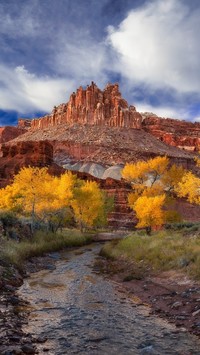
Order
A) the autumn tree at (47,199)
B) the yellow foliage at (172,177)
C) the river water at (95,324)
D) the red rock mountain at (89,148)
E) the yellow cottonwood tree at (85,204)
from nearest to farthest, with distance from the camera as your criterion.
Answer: the river water at (95,324)
the autumn tree at (47,199)
the yellow foliage at (172,177)
the yellow cottonwood tree at (85,204)
the red rock mountain at (89,148)

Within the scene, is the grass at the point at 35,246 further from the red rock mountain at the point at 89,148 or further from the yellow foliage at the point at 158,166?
the red rock mountain at the point at 89,148

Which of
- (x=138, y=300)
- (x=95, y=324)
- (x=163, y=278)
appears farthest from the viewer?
(x=163, y=278)

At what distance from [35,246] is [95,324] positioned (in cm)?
1826

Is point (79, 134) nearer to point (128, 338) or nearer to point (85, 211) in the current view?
point (85, 211)

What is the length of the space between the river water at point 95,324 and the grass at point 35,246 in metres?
3.75

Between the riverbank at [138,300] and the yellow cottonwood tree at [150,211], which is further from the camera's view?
the yellow cottonwood tree at [150,211]

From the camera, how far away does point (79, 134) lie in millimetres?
175625

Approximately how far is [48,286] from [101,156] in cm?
13614

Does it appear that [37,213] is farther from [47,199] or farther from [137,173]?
[137,173]

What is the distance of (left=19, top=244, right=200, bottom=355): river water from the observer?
8.92 meters

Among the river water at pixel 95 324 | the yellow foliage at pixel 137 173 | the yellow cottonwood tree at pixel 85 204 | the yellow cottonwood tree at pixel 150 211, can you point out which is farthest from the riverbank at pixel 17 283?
the yellow foliage at pixel 137 173

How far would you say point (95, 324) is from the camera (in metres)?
10.9

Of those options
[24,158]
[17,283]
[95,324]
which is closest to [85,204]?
[17,283]

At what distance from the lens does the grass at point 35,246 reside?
2107 centimetres
